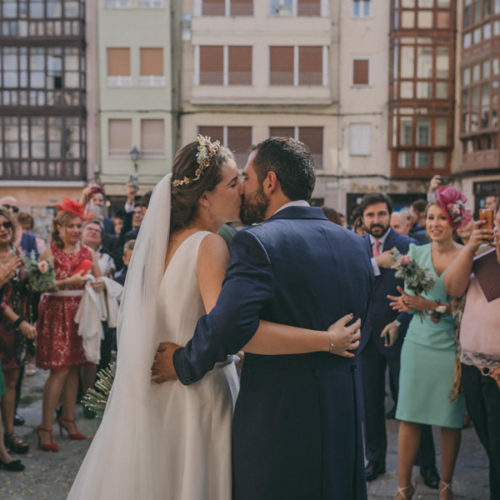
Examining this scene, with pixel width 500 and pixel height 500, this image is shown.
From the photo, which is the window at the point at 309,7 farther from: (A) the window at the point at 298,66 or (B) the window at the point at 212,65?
(B) the window at the point at 212,65

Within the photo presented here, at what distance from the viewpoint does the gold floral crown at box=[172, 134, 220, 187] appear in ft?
8.69

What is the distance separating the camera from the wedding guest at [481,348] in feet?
11.7

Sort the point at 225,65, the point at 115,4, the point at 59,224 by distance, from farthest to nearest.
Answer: the point at 225,65
the point at 115,4
the point at 59,224

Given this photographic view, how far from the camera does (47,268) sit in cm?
519

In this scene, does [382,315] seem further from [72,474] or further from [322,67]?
[322,67]

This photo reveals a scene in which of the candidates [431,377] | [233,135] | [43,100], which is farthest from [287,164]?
[43,100]

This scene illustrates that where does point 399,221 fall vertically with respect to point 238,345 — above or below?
above

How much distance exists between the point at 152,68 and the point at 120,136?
11.1 feet

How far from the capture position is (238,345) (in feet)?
7.32

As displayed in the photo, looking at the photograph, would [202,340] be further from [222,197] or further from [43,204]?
[43,204]

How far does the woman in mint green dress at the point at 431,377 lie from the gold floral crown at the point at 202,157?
2.10m

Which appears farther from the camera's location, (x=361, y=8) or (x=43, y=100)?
(x=43, y=100)

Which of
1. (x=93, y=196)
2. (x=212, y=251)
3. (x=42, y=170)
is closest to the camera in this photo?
(x=212, y=251)

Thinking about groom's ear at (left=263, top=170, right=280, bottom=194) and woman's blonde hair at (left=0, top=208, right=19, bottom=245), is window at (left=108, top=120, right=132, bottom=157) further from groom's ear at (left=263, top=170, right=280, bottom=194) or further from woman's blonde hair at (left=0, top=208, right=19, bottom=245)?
groom's ear at (left=263, top=170, right=280, bottom=194)
